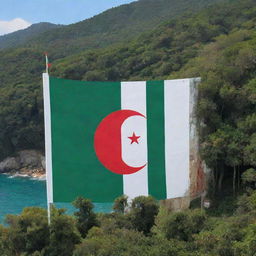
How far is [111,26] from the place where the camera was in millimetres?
92938

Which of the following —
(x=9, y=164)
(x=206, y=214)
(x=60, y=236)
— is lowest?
(x=9, y=164)

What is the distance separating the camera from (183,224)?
34.7ft

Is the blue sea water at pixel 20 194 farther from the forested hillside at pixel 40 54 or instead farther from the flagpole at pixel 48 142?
the flagpole at pixel 48 142

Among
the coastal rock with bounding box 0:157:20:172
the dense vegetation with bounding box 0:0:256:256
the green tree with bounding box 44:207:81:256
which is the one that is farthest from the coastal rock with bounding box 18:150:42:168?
the green tree with bounding box 44:207:81:256

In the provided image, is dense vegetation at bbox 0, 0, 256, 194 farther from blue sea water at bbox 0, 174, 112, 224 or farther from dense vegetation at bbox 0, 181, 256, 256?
dense vegetation at bbox 0, 181, 256, 256

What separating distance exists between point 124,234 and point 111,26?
87.2 m

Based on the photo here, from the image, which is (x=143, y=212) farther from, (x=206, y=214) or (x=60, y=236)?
(x=206, y=214)

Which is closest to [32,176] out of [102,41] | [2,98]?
[2,98]

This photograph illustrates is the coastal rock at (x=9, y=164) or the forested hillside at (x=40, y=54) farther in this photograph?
the forested hillside at (x=40, y=54)

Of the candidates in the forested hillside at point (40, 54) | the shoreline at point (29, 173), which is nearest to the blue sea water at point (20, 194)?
the shoreline at point (29, 173)

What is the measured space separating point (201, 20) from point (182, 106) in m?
44.6

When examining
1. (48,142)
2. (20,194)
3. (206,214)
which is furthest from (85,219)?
(20,194)

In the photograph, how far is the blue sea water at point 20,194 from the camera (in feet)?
101

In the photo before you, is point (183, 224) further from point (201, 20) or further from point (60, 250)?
point (201, 20)
